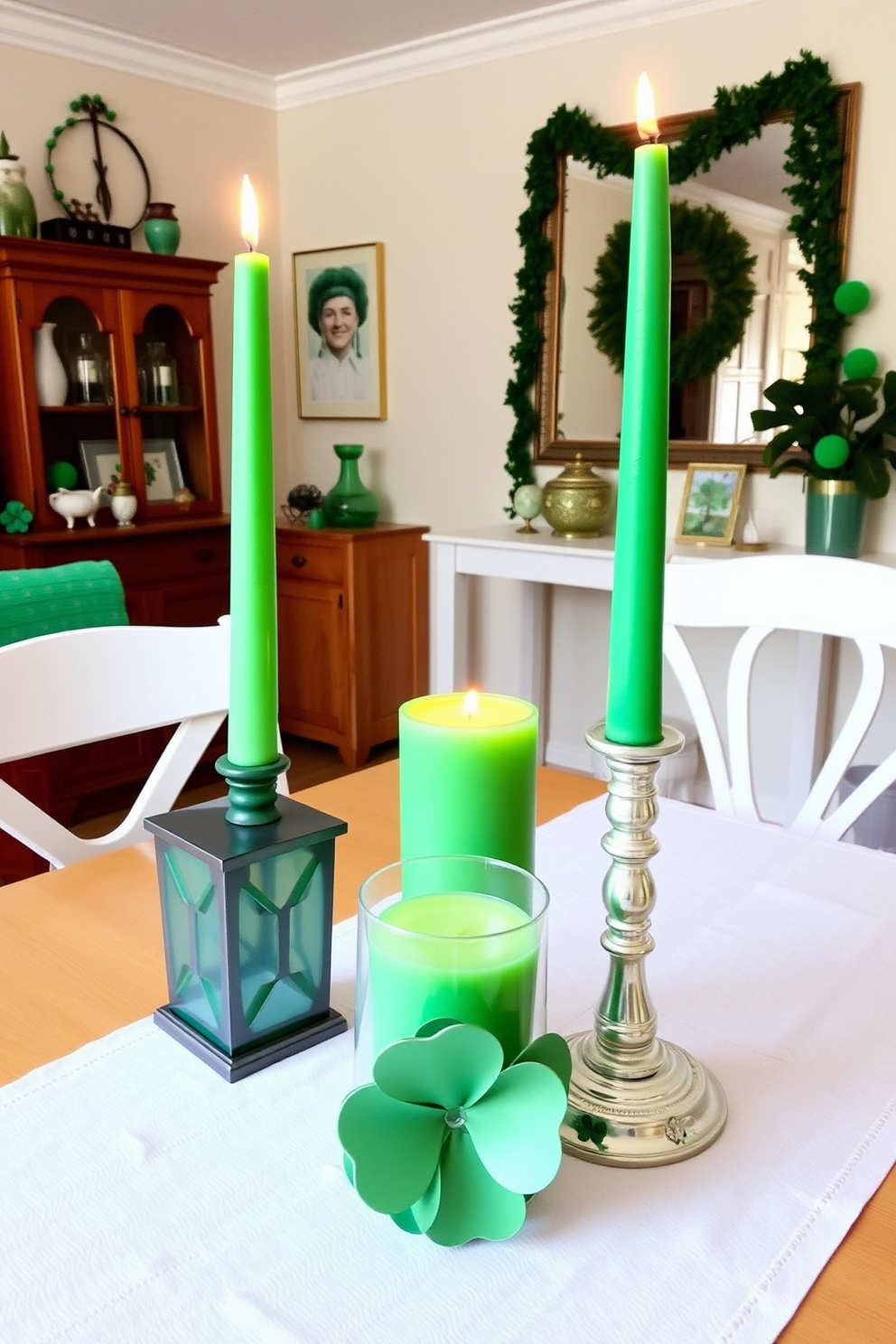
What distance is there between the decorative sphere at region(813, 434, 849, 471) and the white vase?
208 cm

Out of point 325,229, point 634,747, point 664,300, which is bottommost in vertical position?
point 634,747

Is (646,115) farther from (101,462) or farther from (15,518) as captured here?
(101,462)

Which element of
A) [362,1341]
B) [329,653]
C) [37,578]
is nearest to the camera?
[362,1341]

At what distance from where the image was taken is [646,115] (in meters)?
0.49

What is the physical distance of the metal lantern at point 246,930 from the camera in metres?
0.57

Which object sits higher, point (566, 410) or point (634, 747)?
point (566, 410)

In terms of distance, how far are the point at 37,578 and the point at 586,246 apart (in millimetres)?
1823

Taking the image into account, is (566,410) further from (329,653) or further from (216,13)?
(216,13)

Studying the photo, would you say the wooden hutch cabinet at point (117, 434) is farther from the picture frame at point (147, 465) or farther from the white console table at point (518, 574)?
the white console table at point (518, 574)

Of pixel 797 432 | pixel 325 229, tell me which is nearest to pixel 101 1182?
pixel 797 432

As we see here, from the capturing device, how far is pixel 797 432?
2.51 meters

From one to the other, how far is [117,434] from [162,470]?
191mm

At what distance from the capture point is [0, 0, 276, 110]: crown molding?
3.09m

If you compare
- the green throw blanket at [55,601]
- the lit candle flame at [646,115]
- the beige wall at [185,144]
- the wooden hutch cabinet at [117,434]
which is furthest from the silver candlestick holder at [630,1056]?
the beige wall at [185,144]
